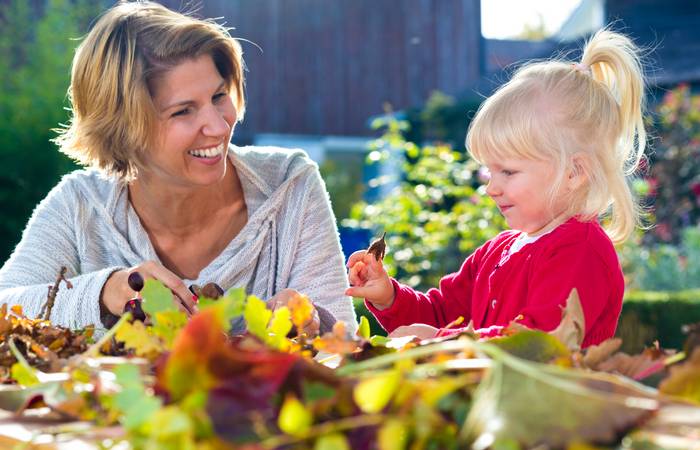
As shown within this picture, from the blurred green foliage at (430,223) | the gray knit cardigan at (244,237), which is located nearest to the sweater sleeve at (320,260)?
the gray knit cardigan at (244,237)

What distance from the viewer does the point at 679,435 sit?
47 cm

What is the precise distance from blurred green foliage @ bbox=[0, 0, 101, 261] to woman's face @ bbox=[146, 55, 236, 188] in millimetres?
2461

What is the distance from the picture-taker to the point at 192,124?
227cm

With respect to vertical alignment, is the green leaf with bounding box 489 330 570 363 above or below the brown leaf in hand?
above

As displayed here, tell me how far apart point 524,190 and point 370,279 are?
0.34 m

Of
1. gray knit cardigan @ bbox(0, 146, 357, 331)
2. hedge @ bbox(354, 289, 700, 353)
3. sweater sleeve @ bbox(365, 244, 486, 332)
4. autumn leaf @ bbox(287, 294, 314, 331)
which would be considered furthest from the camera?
hedge @ bbox(354, 289, 700, 353)

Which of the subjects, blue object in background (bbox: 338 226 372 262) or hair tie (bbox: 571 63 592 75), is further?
blue object in background (bbox: 338 226 372 262)

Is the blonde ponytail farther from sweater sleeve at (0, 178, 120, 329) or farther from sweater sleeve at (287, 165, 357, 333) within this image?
sweater sleeve at (0, 178, 120, 329)

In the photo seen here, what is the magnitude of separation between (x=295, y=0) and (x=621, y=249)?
11.3 metres

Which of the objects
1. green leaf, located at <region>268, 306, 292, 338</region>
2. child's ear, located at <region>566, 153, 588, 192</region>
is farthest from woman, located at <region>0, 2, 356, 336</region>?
green leaf, located at <region>268, 306, 292, 338</region>

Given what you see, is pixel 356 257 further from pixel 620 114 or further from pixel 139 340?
pixel 139 340

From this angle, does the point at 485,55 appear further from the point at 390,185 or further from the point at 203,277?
the point at 203,277

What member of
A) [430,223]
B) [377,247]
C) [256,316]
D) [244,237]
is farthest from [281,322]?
[430,223]

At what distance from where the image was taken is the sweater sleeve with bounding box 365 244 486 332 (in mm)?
1882
